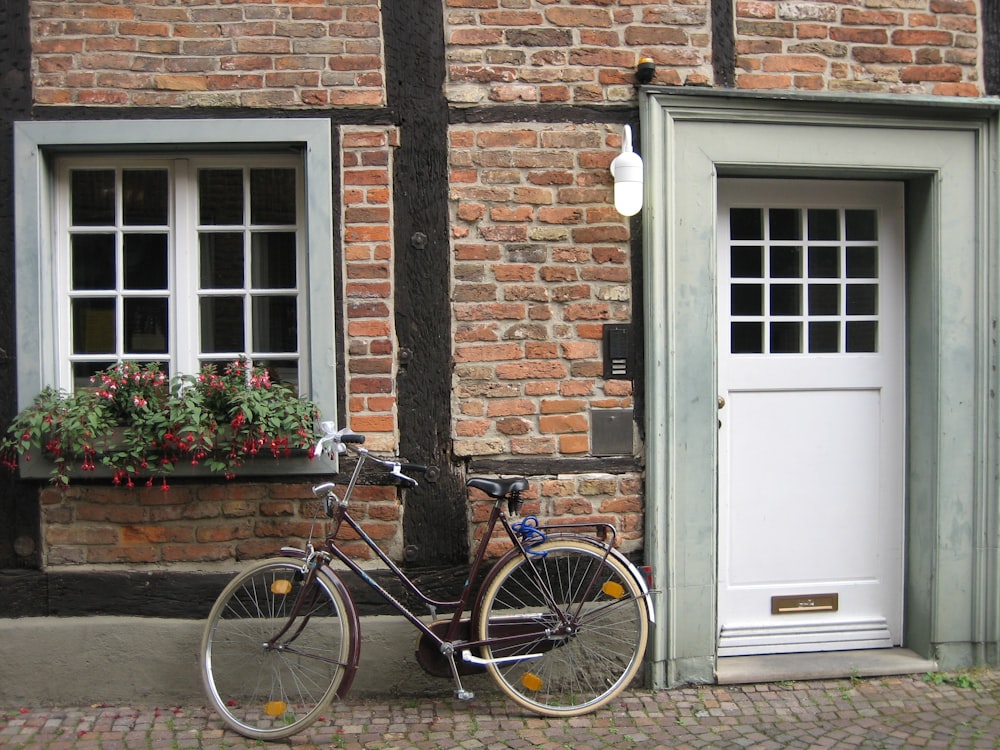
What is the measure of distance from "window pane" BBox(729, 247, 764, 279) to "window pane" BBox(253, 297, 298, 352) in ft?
7.29

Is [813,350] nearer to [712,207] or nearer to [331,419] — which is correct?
[712,207]

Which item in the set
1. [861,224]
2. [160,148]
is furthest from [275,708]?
[861,224]

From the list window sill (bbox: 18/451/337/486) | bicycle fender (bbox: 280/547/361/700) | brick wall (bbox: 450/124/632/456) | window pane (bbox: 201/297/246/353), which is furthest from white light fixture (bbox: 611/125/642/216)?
bicycle fender (bbox: 280/547/361/700)

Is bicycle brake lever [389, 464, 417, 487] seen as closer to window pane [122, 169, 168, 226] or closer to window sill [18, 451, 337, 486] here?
window sill [18, 451, 337, 486]

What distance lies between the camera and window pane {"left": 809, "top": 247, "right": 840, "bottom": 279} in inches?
173

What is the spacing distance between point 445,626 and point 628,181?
2151 millimetres

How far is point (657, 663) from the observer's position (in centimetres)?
407

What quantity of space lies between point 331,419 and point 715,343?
187 cm

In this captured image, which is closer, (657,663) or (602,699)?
(602,699)

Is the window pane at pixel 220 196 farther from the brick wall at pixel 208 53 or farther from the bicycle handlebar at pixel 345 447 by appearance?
the bicycle handlebar at pixel 345 447

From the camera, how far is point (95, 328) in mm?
4133

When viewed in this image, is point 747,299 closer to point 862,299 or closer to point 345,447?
point 862,299

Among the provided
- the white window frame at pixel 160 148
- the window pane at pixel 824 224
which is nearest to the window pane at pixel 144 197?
the white window frame at pixel 160 148

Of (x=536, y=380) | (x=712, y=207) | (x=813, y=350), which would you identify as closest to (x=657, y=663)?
(x=536, y=380)
